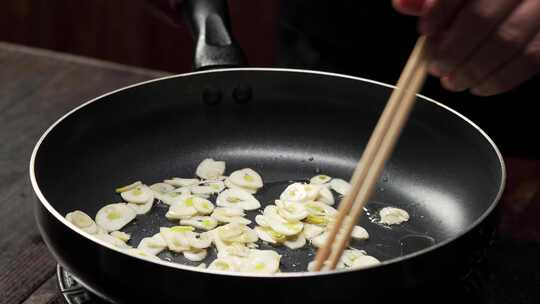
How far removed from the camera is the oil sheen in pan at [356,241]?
30.7 inches

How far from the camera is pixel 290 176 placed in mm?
956

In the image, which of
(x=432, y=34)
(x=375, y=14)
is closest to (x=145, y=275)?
(x=432, y=34)

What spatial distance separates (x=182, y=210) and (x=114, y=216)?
0.08 metres

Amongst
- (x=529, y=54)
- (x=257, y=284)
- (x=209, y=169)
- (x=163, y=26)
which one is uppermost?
(x=529, y=54)

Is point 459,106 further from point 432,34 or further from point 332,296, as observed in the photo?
point 332,296

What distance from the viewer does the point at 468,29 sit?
675 mm

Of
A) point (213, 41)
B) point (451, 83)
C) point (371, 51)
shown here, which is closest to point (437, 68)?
point (451, 83)

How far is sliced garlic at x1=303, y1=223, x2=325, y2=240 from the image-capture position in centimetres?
82

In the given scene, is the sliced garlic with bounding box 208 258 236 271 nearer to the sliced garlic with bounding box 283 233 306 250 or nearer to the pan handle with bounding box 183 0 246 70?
the sliced garlic with bounding box 283 233 306 250

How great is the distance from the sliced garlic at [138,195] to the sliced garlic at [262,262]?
0.54 feet

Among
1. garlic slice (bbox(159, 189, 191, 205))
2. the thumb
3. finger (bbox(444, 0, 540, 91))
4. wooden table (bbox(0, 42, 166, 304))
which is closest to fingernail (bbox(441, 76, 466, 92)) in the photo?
finger (bbox(444, 0, 540, 91))

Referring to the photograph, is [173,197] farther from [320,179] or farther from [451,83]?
[451,83]

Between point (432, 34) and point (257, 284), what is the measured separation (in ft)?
0.96

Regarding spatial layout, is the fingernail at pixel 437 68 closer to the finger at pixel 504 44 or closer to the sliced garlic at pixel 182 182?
the finger at pixel 504 44
